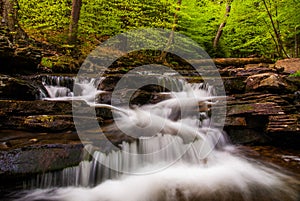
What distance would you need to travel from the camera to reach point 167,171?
12.1 ft

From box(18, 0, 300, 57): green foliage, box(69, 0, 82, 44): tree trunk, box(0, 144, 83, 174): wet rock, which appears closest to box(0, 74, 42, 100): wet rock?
box(0, 144, 83, 174): wet rock

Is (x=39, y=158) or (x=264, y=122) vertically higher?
(x=264, y=122)

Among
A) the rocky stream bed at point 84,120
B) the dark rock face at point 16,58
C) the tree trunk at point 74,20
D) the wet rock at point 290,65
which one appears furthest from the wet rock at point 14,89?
the wet rock at point 290,65

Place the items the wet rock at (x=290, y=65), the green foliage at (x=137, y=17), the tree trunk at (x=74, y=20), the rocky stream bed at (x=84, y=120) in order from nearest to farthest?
the rocky stream bed at (x=84, y=120) < the wet rock at (x=290, y=65) < the green foliage at (x=137, y=17) < the tree trunk at (x=74, y=20)

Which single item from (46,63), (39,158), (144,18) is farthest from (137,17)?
(39,158)

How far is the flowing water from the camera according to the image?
2.93m

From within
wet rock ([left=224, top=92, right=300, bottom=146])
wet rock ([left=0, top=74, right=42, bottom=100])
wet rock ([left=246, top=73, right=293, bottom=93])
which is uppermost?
wet rock ([left=246, top=73, right=293, bottom=93])

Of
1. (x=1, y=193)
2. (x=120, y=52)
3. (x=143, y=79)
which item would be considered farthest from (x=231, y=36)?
(x=1, y=193)

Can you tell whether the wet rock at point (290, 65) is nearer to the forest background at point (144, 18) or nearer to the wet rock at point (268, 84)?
the forest background at point (144, 18)

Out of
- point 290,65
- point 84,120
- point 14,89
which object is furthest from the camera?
point 290,65

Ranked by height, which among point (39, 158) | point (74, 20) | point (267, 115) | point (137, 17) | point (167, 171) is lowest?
point (167, 171)

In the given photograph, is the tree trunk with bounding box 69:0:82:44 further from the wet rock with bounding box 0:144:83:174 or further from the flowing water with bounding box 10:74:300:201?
the wet rock with bounding box 0:144:83:174

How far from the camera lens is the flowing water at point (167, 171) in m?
2.93

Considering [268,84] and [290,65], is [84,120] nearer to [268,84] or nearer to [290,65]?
[268,84]
